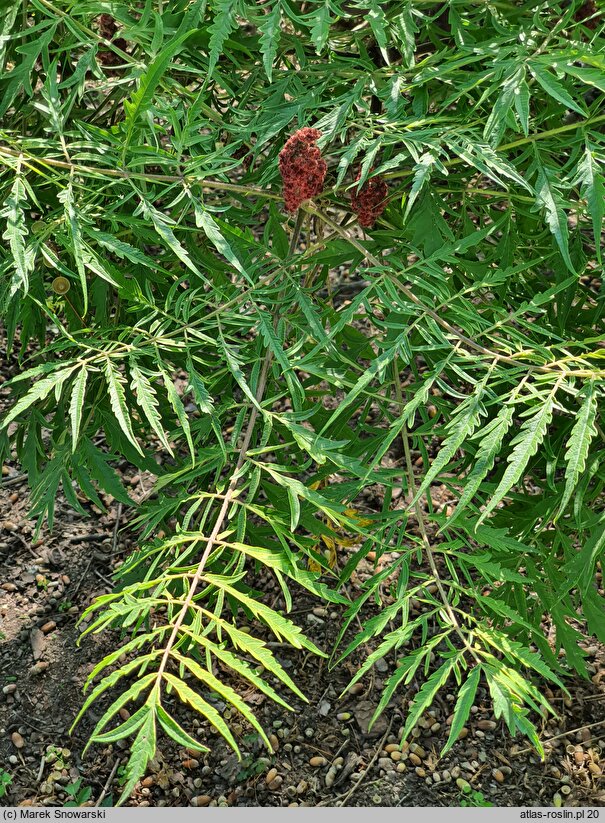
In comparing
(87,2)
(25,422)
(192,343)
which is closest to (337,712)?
(25,422)

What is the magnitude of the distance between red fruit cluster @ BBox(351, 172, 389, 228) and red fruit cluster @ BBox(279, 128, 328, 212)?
0.11 metres

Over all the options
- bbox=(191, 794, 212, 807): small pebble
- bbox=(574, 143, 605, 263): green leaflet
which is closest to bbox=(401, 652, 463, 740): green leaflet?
bbox=(574, 143, 605, 263): green leaflet

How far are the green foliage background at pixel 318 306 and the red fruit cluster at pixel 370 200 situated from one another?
0.17 feet

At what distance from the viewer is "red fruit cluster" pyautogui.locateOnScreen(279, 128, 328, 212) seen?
45.6 inches

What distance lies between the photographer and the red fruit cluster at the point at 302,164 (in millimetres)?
1159

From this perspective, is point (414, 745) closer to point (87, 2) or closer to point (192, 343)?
point (192, 343)

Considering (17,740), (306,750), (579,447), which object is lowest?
(306,750)

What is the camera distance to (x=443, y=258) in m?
1.14

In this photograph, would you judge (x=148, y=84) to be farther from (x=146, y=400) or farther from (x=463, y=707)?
(x=463, y=707)

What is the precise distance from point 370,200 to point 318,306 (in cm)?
18

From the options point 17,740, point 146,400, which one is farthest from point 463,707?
point 17,740

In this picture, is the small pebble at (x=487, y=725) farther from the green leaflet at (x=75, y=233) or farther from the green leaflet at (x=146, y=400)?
the green leaflet at (x=75, y=233)

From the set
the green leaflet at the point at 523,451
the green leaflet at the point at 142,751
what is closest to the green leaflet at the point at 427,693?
the green leaflet at the point at 523,451

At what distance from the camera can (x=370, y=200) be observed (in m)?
1.29
